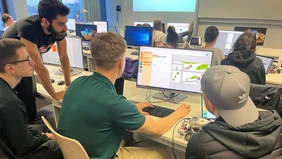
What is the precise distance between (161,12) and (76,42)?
13.9 feet

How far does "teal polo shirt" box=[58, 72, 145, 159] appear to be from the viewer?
1070mm

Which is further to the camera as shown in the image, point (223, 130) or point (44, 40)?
point (44, 40)

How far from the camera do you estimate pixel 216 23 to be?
5238mm

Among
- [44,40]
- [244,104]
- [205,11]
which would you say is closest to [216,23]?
[205,11]

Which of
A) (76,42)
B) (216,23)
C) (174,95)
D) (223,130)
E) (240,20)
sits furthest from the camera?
(216,23)

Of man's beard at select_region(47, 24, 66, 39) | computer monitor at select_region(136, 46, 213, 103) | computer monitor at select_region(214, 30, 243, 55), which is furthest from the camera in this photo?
computer monitor at select_region(214, 30, 243, 55)

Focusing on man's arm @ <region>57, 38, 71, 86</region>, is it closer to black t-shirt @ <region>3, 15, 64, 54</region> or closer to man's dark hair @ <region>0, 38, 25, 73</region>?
black t-shirt @ <region>3, 15, 64, 54</region>

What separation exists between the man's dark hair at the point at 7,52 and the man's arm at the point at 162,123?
0.94 meters

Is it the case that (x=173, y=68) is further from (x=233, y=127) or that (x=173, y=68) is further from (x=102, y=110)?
(x=233, y=127)

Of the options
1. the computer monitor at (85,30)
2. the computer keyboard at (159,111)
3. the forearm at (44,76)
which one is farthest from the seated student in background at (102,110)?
the computer monitor at (85,30)

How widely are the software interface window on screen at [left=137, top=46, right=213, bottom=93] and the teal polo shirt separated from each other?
2.07ft

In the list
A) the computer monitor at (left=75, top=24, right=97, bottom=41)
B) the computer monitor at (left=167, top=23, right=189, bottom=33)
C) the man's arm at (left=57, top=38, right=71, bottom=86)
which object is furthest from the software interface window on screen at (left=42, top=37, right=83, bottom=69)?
the computer monitor at (left=167, top=23, right=189, bottom=33)

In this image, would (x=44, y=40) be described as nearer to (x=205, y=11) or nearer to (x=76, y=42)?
(x=76, y=42)

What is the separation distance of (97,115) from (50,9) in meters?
1.15
